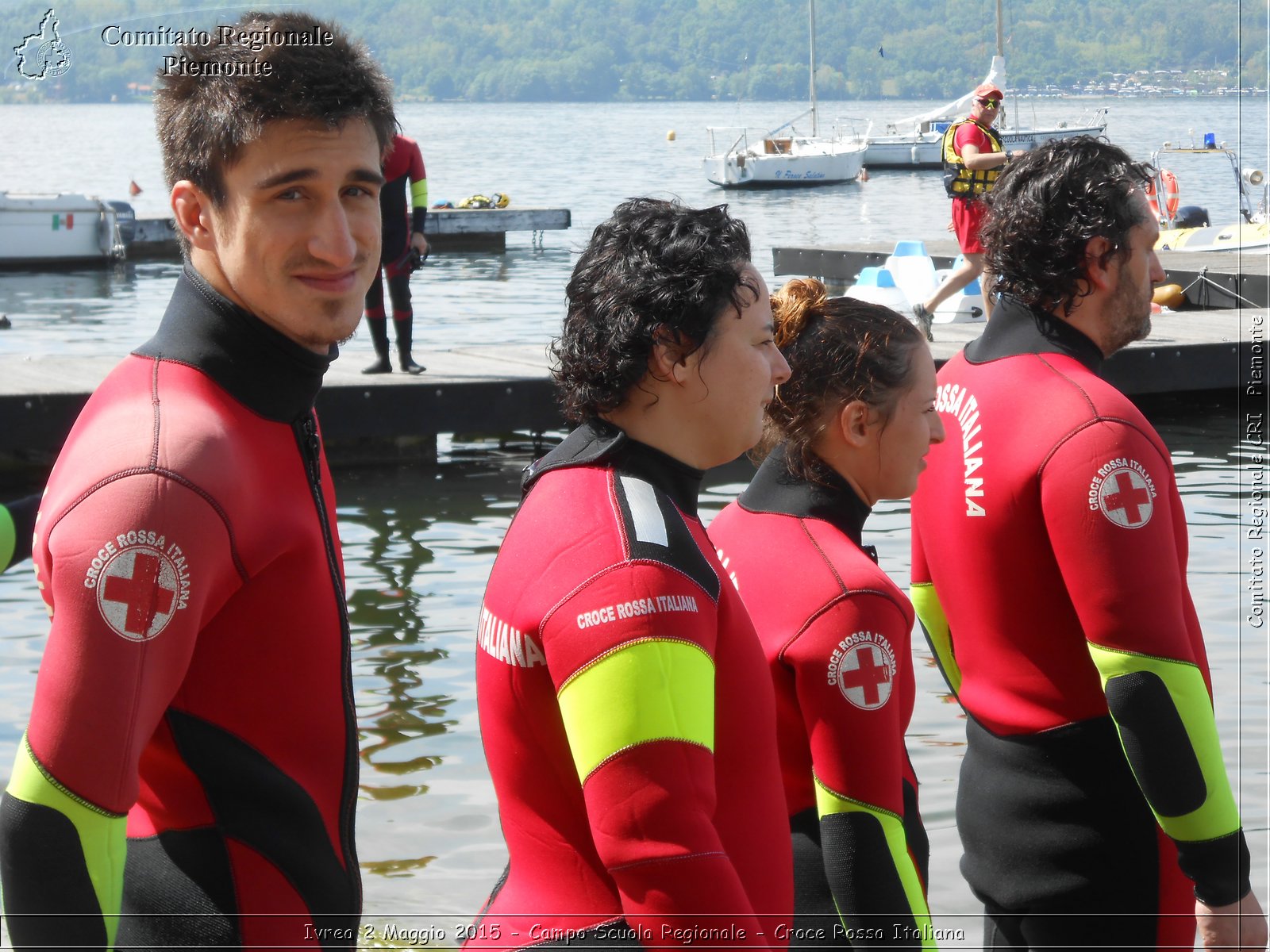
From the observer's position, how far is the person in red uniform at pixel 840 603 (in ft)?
7.14

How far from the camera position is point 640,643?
170cm

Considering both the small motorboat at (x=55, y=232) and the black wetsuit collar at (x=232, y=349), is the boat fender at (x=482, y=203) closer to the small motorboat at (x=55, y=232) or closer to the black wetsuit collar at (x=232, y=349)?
the small motorboat at (x=55, y=232)

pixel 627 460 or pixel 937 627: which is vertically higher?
pixel 627 460

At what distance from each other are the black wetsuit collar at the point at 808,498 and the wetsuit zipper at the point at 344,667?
78cm

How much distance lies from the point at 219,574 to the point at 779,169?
5435cm

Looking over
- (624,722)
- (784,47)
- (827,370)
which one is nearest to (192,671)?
(624,722)

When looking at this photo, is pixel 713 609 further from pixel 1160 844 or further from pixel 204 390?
pixel 1160 844

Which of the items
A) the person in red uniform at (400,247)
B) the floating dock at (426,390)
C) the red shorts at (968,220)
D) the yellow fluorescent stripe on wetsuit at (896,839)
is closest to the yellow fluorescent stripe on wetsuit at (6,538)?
the yellow fluorescent stripe on wetsuit at (896,839)

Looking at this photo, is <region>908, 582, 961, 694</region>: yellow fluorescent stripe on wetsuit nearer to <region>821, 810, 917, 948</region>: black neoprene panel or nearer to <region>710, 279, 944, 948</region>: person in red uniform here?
<region>710, 279, 944, 948</region>: person in red uniform

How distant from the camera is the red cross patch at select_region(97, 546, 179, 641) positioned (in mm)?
1562

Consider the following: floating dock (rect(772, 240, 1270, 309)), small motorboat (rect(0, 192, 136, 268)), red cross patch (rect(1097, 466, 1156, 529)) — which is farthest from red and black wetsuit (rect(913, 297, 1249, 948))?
small motorboat (rect(0, 192, 136, 268))

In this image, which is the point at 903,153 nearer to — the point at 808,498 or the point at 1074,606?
the point at 1074,606

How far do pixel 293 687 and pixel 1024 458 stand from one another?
1.43 m

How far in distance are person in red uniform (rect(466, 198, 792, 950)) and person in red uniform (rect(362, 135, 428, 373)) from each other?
6422 millimetres
